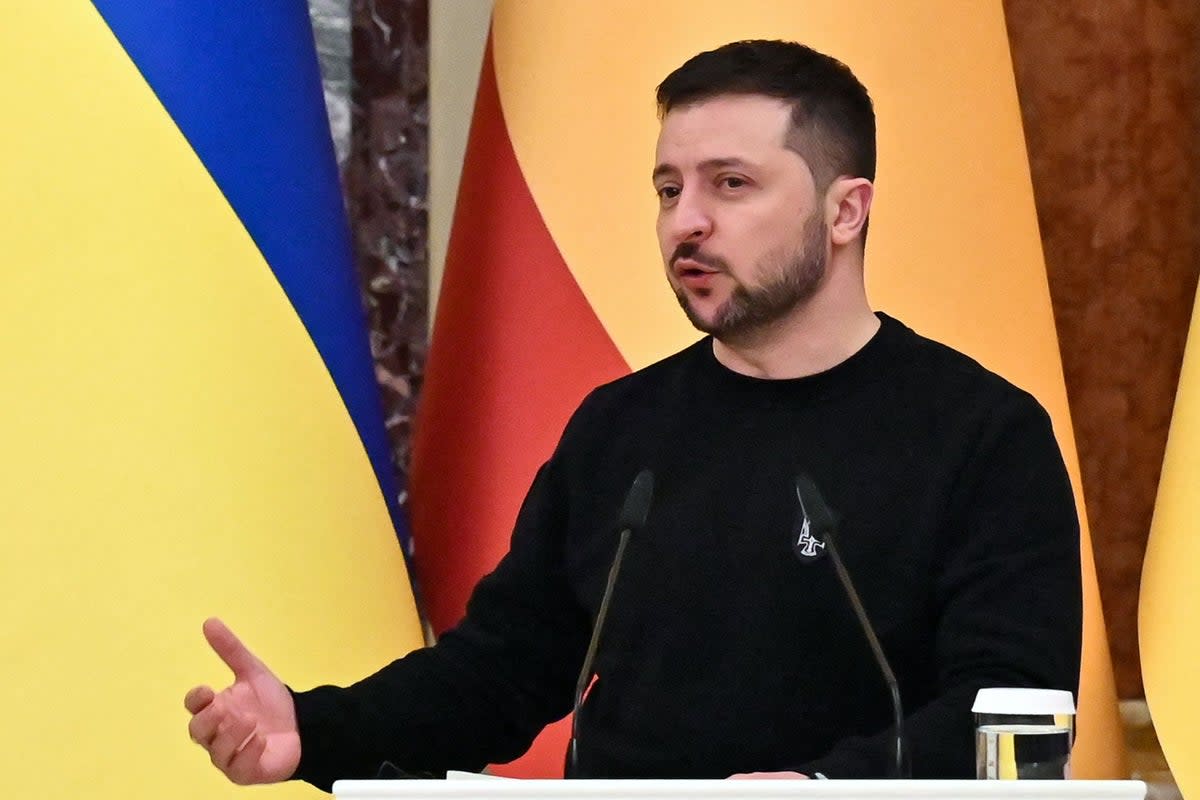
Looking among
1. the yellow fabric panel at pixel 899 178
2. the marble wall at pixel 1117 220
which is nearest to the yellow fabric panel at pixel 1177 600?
the yellow fabric panel at pixel 899 178

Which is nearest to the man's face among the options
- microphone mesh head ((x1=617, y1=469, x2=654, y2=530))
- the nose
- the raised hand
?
the nose

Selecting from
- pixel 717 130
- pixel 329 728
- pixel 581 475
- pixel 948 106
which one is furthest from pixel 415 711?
pixel 948 106

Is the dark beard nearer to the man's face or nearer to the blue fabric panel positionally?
the man's face

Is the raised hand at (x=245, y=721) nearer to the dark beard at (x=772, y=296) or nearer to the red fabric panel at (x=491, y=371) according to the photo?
the dark beard at (x=772, y=296)

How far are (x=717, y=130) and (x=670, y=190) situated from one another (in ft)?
0.30

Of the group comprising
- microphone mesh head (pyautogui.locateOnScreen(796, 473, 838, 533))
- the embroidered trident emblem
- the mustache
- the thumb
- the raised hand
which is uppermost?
the mustache

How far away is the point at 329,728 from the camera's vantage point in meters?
1.72

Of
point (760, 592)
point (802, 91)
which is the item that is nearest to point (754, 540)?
point (760, 592)

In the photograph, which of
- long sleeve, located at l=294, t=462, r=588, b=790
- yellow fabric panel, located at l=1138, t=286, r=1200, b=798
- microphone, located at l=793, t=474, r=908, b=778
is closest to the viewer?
microphone, located at l=793, t=474, r=908, b=778

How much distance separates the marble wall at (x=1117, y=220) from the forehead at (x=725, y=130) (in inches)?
36.7

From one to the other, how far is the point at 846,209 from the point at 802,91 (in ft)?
0.48

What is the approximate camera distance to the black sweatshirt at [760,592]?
168 centimetres

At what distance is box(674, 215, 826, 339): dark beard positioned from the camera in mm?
1862

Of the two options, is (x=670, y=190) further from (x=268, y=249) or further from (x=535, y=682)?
(x=268, y=249)
